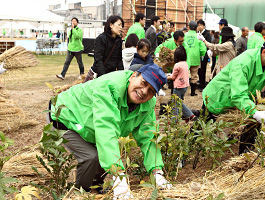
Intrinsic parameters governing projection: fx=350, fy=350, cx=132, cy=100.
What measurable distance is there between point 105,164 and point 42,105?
5220 mm

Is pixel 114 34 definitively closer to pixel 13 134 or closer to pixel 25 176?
pixel 13 134

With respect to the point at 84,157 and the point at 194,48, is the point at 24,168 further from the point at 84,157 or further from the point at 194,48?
the point at 194,48

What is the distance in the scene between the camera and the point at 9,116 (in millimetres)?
5117

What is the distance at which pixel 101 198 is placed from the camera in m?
1.51

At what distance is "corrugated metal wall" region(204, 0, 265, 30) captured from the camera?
1204 inches

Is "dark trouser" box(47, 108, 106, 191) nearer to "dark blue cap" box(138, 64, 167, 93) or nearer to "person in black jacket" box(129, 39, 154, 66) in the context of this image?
"dark blue cap" box(138, 64, 167, 93)

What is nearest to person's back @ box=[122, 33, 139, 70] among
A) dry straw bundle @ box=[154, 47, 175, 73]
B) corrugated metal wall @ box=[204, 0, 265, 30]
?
dry straw bundle @ box=[154, 47, 175, 73]

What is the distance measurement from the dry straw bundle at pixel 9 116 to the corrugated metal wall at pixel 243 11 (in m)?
28.3

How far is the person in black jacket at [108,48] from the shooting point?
209 inches

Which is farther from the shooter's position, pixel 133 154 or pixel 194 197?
pixel 133 154

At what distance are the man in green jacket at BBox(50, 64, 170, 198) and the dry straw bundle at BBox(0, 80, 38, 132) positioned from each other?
260cm

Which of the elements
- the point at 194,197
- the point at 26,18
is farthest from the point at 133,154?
the point at 26,18

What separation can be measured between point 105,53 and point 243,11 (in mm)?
29155

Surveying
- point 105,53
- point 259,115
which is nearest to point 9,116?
point 105,53
